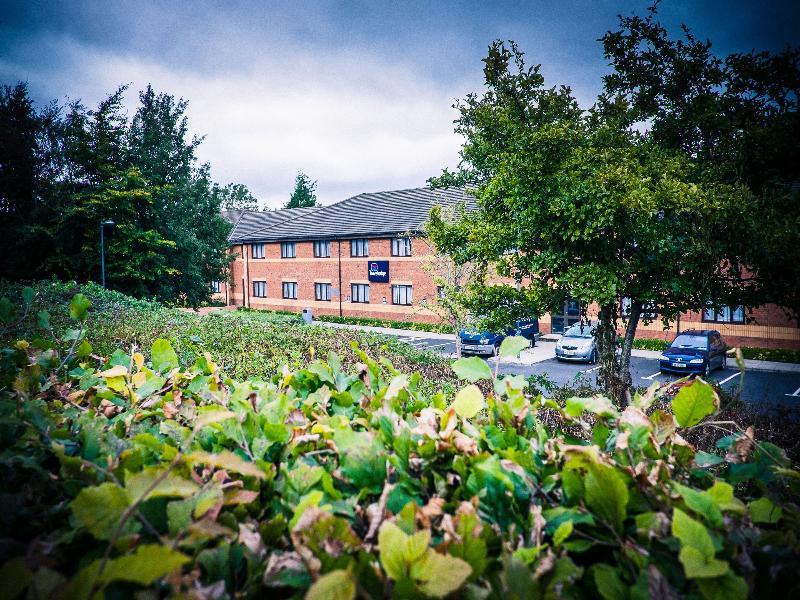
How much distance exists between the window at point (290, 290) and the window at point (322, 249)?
12.3ft

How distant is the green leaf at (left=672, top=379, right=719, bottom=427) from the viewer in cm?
136

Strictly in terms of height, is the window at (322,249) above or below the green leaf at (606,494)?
above

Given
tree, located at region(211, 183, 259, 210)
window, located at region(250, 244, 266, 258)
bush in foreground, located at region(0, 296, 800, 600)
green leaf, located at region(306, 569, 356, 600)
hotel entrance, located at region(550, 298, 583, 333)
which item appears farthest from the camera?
tree, located at region(211, 183, 259, 210)

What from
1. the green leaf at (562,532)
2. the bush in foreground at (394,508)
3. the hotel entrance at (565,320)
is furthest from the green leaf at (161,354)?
the hotel entrance at (565,320)

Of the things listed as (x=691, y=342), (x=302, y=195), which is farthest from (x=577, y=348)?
(x=302, y=195)

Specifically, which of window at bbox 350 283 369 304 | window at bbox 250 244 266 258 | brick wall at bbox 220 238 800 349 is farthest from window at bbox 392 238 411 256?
window at bbox 250 244 266 258

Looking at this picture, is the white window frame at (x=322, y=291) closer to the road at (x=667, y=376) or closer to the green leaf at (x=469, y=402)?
the road at (x=667, y=376)

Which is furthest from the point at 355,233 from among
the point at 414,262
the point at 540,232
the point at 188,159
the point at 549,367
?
the point at 540,232

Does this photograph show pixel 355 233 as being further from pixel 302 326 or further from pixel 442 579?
pixel 442 579

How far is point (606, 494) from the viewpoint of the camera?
3.48 ft

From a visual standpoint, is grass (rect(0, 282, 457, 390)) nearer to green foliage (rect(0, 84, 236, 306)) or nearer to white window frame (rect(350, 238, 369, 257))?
Result: green foliage (rect(0, 84, 236, 306))

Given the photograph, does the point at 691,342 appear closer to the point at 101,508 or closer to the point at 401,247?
the point at 401,247

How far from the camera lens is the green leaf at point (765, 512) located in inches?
43.7

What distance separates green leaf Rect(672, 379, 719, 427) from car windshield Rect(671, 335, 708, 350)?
22.5m
